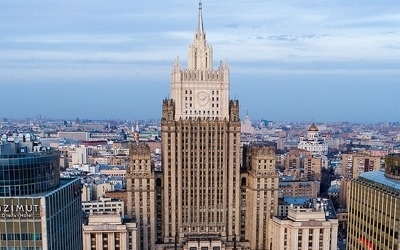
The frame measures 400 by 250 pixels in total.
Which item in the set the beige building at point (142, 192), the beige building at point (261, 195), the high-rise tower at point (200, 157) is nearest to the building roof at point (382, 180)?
the beige building at point (261, 195)

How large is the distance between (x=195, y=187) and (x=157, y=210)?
841 cm

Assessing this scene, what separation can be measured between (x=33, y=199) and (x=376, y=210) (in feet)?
111

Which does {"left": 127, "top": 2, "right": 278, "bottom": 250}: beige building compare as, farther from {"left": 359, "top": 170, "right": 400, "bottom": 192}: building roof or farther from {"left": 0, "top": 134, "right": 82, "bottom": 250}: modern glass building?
{"left": 0, "top": 134, "right": 82, "bottom": 250}: modern glass building

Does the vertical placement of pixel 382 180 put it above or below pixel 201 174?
above

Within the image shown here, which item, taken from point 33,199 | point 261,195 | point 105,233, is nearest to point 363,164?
point 261,195

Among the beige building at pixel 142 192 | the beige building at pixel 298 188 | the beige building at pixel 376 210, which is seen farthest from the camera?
the beige building at pixel 298 188

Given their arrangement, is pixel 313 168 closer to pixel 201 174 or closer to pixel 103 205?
pixel 201 174

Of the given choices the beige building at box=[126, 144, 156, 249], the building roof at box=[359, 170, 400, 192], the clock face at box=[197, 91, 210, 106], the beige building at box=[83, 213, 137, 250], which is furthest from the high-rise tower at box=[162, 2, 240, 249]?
the building roof at box=[359, 170, 400, 192]

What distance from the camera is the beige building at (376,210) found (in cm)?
4681

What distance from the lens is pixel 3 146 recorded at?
39.6m

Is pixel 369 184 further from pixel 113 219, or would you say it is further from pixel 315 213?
pixel 113 219

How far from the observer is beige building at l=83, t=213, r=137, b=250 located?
76.8 meters

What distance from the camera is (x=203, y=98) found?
9038 centimetres

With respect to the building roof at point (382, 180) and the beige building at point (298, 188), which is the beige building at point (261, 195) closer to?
the building roof at point (382, 180)
